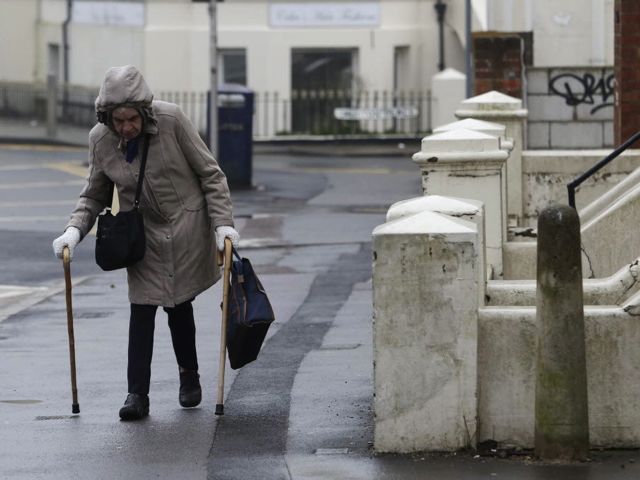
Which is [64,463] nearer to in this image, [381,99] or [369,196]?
[369,196]

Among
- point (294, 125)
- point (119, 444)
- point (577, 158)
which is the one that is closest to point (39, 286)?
point (577, 158)

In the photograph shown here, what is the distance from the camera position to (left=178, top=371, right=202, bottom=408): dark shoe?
8.27m

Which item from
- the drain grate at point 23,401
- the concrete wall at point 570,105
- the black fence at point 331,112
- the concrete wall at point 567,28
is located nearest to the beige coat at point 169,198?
the drain grate at point 23,401

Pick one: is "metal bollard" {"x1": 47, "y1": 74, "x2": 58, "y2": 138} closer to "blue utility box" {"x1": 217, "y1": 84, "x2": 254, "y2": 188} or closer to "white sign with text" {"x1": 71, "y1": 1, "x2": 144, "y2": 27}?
"white sign with text" {"x1": 71, "y1": 1, "x2": 144, "y2": 27}

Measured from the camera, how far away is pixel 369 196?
2452 cm

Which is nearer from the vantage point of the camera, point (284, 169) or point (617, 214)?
point (617, 214)

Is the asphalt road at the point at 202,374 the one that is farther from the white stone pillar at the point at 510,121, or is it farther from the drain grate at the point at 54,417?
the white stone pillar at the point at 510,121

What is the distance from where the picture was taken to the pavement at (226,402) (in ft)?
22.7

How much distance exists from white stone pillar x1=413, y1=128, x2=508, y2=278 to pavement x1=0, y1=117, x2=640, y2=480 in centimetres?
107

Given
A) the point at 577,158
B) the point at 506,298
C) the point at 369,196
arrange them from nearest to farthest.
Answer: the point at 506,298
the point at 577,158
the point at 369,196

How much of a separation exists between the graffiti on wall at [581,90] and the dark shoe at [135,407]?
35.6 ft

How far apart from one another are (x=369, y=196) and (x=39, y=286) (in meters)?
10.3

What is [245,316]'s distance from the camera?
26.2ft

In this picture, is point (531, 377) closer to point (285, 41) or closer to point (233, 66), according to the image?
point (285, 41)
